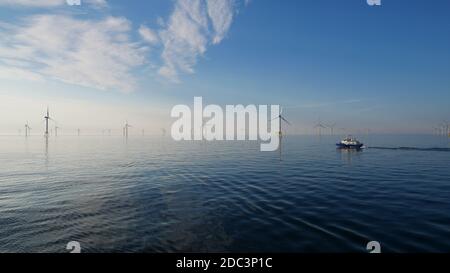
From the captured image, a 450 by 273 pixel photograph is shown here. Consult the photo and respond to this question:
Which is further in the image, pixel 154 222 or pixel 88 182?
pixel 88 182

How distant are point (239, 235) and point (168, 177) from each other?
33169 mm

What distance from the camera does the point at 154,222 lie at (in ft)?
79.0

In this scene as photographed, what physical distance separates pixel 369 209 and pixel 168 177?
36698 millimetres

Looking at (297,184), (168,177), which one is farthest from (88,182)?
(297,184)

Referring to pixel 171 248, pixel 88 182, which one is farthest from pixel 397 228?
pixel 88 182

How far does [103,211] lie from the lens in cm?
2789

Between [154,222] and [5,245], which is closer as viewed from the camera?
[5,245]

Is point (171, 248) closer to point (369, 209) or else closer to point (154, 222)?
point (154, 222)

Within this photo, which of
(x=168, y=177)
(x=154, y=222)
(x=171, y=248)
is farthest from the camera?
(x=168, y=177)

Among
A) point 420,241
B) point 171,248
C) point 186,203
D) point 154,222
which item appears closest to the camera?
point 171,248
